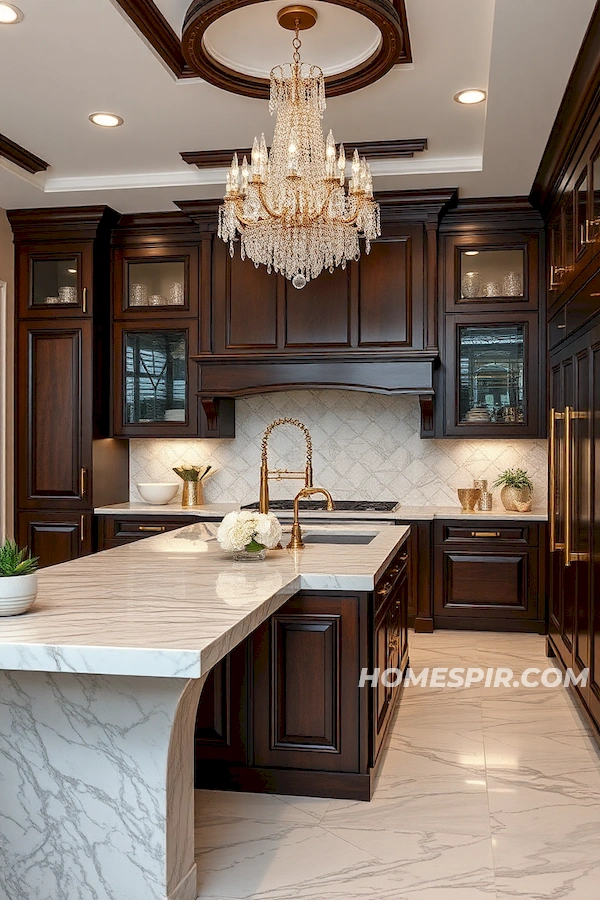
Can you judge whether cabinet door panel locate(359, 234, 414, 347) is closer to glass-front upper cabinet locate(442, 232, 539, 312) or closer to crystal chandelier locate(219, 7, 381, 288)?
glass-front upper cabinet locate(442, 232, 539, 312)

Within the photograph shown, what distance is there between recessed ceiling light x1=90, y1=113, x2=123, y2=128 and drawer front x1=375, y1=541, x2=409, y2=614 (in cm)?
258

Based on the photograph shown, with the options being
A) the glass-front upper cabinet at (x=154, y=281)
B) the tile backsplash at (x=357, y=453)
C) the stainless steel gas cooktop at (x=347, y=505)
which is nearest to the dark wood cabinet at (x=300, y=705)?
the stainless steel gas cooktop at (x=347, y=505)

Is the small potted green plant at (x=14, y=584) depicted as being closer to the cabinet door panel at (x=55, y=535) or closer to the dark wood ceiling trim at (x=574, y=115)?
the dark wood ceiling trim at (x=574, y=115)

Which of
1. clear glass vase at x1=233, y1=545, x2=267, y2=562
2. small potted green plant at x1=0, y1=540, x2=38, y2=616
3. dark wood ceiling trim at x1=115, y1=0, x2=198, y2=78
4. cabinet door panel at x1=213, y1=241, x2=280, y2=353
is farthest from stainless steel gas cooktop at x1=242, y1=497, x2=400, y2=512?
small potted green plant at x1=0, y1=540, x2=38, y2=616

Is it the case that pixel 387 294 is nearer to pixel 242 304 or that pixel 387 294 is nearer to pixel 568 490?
pixel 242 304

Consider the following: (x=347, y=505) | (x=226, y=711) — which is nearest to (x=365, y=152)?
(x=347, y=505)

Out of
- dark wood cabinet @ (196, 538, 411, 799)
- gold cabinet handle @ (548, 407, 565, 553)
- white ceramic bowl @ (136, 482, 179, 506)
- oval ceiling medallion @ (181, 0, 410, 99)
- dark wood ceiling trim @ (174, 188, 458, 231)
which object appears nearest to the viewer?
dark wood cabinet @ (196, 538, 411, 799)

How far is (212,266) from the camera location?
5730mm

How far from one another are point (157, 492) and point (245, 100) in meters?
2.85

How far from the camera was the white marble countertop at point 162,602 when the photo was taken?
1859 mm

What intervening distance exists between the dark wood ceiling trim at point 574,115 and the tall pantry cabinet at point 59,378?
290cm

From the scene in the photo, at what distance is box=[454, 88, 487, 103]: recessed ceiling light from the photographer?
3.98m

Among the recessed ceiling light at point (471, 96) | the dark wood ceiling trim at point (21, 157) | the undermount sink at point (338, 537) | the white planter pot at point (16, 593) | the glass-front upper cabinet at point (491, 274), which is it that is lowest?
the undermount sink at point (338, 537)

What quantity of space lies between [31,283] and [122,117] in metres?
1.92
